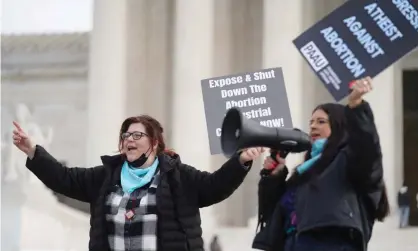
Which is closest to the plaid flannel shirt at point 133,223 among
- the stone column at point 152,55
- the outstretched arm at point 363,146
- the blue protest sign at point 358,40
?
the outstretched arm at point 363,146

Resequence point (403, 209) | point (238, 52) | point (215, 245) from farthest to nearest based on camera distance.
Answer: point (238, 52), point (215, 245), point (403, 209)

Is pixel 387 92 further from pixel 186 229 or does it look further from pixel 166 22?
pixel 186 229

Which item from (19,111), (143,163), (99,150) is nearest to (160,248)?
(143,163)

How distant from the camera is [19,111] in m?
18.3

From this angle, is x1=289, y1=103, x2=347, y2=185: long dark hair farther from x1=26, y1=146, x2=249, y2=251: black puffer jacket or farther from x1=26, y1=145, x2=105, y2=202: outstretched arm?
x1=26, y1=145, x2=105, y2=202: outstretched arm

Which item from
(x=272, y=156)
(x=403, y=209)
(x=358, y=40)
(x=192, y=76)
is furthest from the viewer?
(x=192, y=76)

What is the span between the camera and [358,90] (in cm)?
412

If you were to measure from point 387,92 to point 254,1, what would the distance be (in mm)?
4138

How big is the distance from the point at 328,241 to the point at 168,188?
84 cm

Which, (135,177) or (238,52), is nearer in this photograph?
(135,177)

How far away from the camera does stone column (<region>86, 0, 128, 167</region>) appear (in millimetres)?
16062

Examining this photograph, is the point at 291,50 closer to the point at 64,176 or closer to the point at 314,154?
the point at 314,154

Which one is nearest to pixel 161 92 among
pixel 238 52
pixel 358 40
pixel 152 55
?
pixel 152 55

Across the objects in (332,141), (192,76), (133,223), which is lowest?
(133,223)
